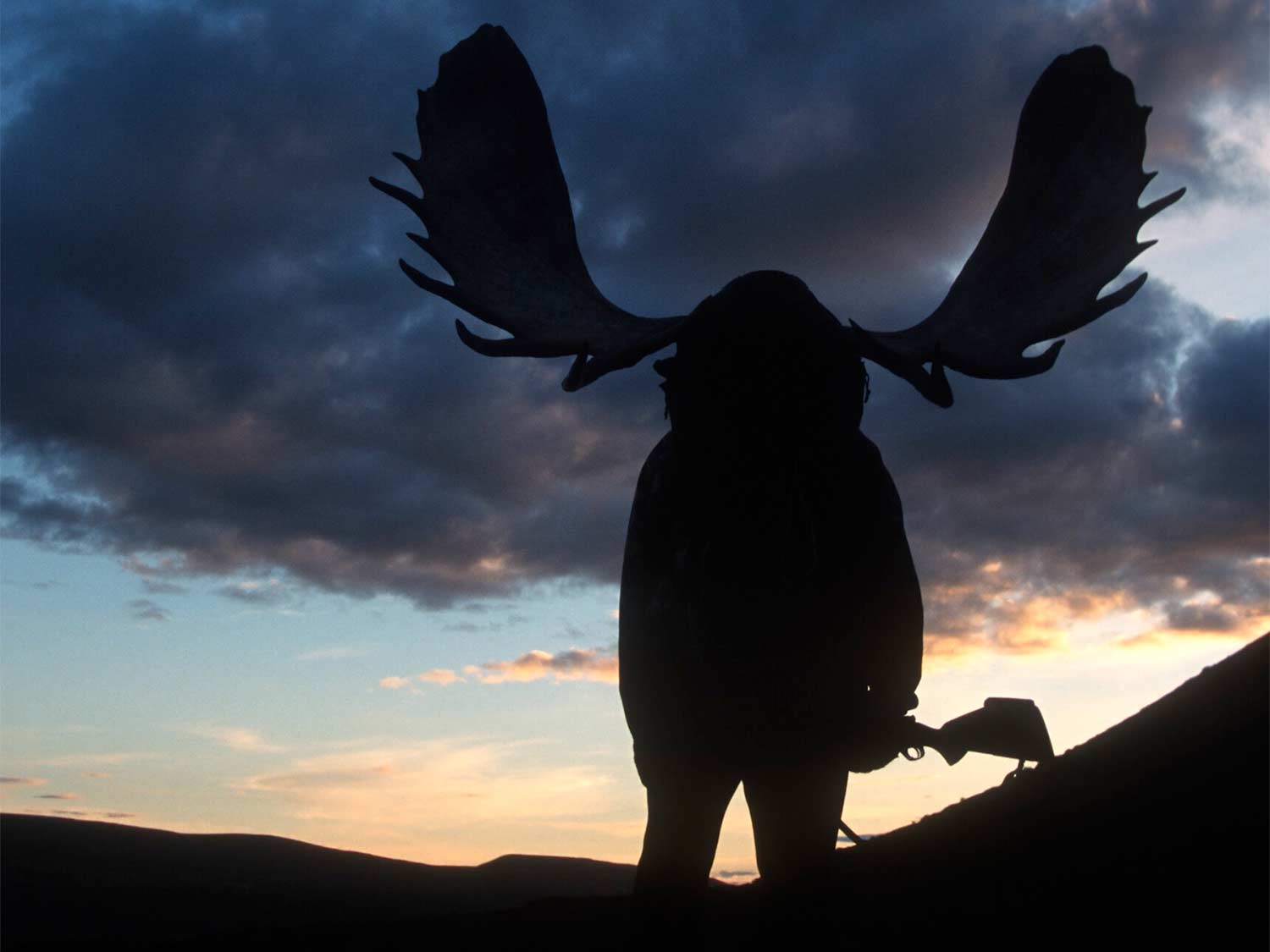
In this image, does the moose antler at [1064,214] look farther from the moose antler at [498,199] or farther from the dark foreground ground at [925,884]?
the dark foreground ground at [925,884]

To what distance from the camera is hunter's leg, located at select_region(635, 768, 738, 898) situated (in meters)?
4.24

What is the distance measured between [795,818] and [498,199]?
9.18 feet

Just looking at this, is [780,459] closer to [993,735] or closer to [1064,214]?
[993,735]

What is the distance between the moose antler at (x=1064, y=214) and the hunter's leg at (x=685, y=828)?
1.89 meters

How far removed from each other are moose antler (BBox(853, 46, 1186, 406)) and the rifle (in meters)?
1.45

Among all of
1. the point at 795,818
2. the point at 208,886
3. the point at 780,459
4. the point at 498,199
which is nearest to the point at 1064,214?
the point at 780,459

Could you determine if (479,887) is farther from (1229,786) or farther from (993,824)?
(1229,786)

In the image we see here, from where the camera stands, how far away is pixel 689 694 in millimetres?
4016

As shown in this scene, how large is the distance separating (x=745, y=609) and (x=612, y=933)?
238 centimetres

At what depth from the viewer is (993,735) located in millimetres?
4395

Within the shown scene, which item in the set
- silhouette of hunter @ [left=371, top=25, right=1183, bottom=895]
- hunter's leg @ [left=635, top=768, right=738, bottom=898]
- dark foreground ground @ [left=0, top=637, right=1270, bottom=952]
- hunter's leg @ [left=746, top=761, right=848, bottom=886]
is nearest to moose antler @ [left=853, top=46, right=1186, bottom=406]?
silhouette of hunter @ [left=371, top=25, right=1183, bottom=895]

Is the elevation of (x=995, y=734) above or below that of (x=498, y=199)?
below

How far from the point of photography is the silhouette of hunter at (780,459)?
3.93 m

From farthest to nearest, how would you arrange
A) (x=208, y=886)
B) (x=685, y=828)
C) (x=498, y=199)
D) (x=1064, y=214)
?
(x=208, y=886) → (x=498, y=199) → (x=1064, y=214) → (x=685, y=828)
